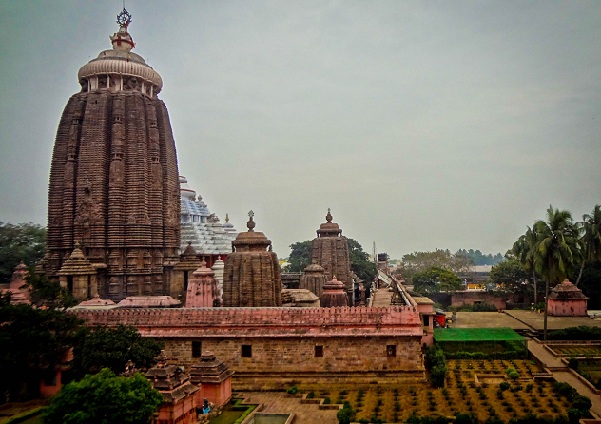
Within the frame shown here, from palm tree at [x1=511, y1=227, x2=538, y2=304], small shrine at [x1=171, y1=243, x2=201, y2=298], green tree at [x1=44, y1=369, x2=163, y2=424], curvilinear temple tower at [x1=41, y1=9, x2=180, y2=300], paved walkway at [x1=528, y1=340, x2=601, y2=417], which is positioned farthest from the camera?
palm tree at [x1=511, y1=227, x2=538, y2=304]

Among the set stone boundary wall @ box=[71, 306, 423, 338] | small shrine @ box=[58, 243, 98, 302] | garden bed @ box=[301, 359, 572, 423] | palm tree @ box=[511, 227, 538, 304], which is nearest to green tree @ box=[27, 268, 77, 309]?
stone boundary wall @ box=[71, 306, 423, 338]

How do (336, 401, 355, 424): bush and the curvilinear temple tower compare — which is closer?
(336, 401, 355, 424): bush

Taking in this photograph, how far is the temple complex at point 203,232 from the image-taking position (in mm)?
43562

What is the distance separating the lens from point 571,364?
79.8 feet

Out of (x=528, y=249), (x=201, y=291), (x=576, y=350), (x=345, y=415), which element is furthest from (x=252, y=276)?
(x=528, y=249)

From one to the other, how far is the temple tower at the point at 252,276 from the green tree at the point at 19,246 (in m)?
23.7

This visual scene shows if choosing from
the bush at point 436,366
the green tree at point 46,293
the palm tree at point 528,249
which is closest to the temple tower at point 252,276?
the green tree at point 46,293

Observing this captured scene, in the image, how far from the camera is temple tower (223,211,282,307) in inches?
1017

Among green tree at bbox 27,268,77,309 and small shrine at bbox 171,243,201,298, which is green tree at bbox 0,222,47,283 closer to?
small shrine at bbox 171,243,201,298

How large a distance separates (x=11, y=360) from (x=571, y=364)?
22112mm

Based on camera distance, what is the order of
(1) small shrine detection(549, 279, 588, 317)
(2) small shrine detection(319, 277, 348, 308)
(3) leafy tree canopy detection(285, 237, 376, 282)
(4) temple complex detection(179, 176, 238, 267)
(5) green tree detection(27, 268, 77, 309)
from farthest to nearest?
(3) leafy tree canopy detection(285, 237, 376, 282) → (4) temple complex detection(179, 176, 238, 267) → (1) small shrine detection(549, 279, 588, 317) → (2) small shrine detection(319, 277, 348, 308) → (5) green tree detection(27, 268, 77, 309)

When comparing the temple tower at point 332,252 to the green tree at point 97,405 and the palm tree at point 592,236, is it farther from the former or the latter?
the green tree at point 97,405

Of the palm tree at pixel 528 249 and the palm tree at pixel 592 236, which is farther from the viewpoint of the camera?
the palm tree at pixel 592 236

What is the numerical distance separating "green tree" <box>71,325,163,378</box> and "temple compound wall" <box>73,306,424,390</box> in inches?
101
